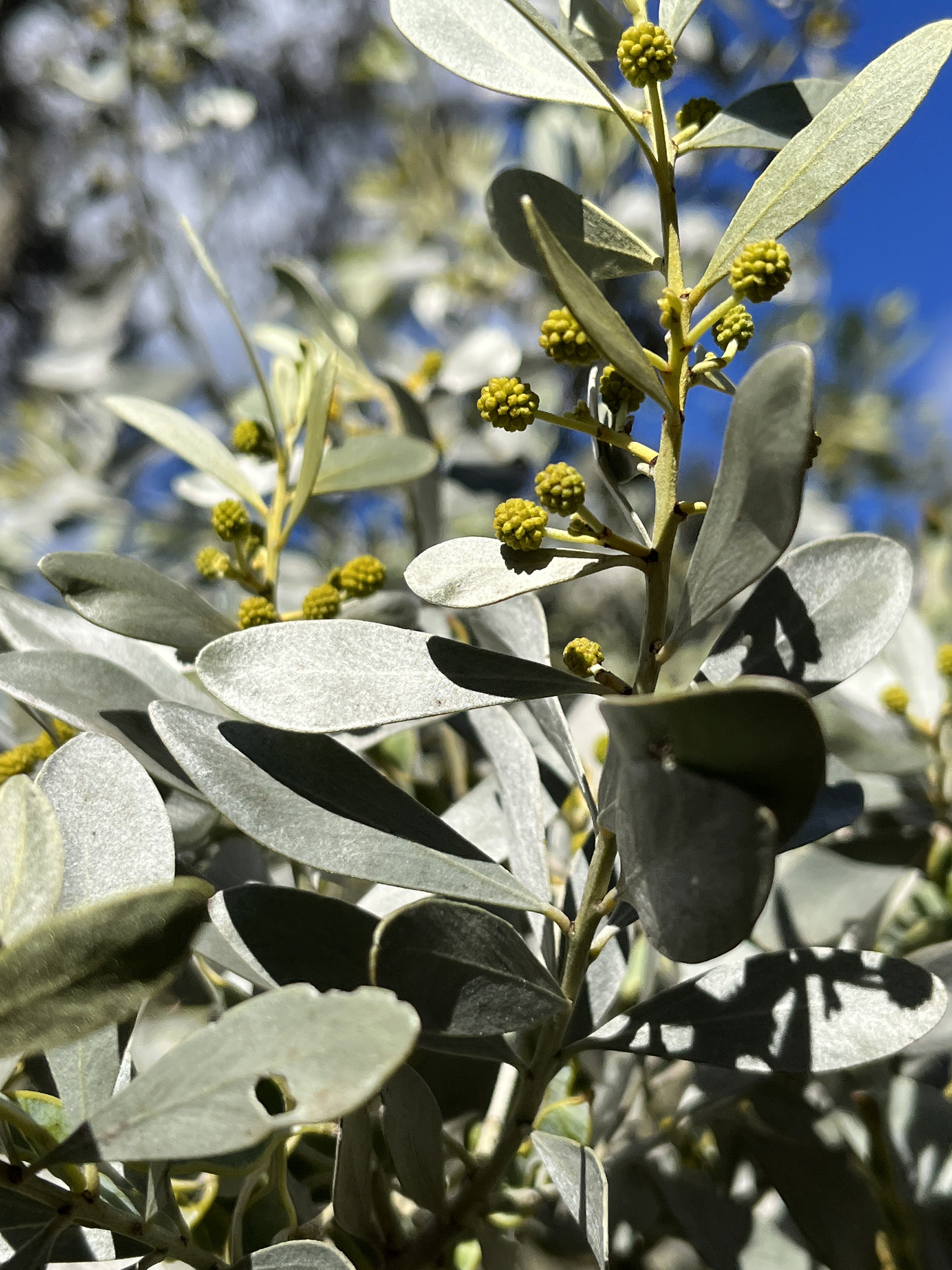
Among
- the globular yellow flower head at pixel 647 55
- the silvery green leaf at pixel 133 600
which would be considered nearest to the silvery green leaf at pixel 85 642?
the silvery green leaf at pixel 133 600

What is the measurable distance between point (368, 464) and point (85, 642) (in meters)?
0.26

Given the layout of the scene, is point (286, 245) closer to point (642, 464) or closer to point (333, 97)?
point (333, 97)

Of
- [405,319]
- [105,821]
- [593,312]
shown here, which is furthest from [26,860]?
[405,319]

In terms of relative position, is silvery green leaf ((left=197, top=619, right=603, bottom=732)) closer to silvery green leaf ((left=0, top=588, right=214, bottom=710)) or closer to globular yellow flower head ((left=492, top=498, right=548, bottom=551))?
globular yellow flower head ((left=492, top=498, right=548, bottom=551))

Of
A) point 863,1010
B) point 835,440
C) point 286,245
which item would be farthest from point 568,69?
point 286,245

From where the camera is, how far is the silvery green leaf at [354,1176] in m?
0.57

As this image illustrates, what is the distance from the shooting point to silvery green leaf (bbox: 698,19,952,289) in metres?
0.50

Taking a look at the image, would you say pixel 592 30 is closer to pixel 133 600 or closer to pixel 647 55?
pixel 647 55

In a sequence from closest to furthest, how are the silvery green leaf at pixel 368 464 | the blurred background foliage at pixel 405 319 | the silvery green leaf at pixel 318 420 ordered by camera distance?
the silvery green leaf at pixel 318 420 < the silvery green leaf at pixel 368 464 < the blurred background foliage at pixel 405 319

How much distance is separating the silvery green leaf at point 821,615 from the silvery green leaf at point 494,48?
290mm

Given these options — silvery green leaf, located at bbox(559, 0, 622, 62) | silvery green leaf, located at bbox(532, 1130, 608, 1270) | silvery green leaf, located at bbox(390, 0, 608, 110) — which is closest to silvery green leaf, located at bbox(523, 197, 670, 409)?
silvery green leaf, located at bbox(390, 0, 608, 110)

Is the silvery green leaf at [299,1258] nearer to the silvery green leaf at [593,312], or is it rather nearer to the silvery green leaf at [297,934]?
the silvery green leaf at [297,934]

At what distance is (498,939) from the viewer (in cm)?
51

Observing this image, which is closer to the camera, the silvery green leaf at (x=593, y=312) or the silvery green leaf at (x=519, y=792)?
the silvery green leaf at (x=593, y=312)
